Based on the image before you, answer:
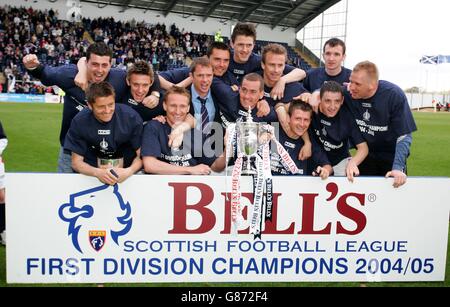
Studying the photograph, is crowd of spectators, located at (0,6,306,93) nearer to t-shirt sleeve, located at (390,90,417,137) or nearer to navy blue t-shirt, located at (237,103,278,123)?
navy blue t-shirt, located at (237,103,278,123)

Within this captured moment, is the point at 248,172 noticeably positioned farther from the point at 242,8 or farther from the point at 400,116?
the point at 242,8

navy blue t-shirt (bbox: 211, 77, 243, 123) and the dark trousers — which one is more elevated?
navy blue t-shirt (bbox: 211, 77, 243, 123)

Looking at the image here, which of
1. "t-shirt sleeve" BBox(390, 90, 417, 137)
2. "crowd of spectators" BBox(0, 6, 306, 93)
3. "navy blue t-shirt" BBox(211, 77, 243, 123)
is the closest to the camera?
"t-shirt sleeve" BBox(390, 90, 417, 137)

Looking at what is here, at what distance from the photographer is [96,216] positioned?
143 inches

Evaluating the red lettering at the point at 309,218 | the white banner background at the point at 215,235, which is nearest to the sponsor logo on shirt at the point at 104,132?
the white banner background at the point at 215,235

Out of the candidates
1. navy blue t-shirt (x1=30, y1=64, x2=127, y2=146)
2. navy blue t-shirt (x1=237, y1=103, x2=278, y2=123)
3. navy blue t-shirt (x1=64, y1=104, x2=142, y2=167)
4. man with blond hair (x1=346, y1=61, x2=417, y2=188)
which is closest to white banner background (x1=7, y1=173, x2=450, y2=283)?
navy blue t-shirt (x1=64, y1=104, x2=142, y2=167)

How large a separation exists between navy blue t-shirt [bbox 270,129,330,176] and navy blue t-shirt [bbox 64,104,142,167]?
4.40 ft

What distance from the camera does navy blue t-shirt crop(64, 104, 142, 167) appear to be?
12.8 ft

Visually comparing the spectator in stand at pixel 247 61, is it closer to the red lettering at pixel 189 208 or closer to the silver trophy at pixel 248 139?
the silver trophy at pixel 248 139

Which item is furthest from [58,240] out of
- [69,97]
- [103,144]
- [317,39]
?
[317,39]

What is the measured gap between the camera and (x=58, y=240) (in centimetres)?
362

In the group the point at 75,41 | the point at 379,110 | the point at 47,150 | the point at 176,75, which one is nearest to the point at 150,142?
the point at 176,75

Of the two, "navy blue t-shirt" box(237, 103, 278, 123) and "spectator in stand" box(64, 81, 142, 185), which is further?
"navy blue t-shirt" box(237, 103, 278, 123)
